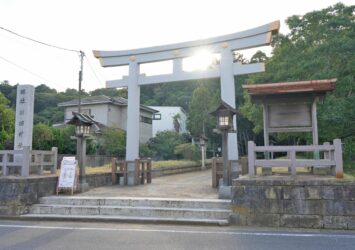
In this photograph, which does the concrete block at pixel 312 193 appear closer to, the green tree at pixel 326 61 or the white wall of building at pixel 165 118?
the green tree at pixel 326 61

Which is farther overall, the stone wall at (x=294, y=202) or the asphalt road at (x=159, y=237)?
the stone wall at (x=294, y=202)

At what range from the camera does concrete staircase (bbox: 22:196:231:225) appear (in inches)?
316

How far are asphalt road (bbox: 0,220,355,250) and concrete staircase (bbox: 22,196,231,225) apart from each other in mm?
439

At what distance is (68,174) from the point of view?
10.4m

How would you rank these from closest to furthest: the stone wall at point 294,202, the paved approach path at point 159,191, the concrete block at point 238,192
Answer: the stone wall at point 294,202, the concrete block at point 238,192, the paved approach path at point 159,191

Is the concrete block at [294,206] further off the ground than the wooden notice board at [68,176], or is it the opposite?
the wooden notice board at [68,176]

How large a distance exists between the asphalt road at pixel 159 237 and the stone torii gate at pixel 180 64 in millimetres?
4784

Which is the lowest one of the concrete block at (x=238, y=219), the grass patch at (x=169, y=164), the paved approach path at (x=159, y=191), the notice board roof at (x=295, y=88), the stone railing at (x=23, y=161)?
the concrete block at (x=238, y=219)

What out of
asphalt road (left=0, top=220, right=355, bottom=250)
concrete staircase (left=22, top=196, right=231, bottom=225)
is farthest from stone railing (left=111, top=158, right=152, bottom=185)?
asphalt road (left=0, top=220, right=355, bottom=250)

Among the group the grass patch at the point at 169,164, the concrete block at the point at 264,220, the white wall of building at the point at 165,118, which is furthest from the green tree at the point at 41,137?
the white wall of building at the point at 165,118

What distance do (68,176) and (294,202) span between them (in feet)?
22.5

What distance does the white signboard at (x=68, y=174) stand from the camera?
400 inches

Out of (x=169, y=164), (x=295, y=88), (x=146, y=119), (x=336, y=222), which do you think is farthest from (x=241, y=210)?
(x=146, y=119)

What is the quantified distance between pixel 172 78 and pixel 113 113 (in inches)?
794
